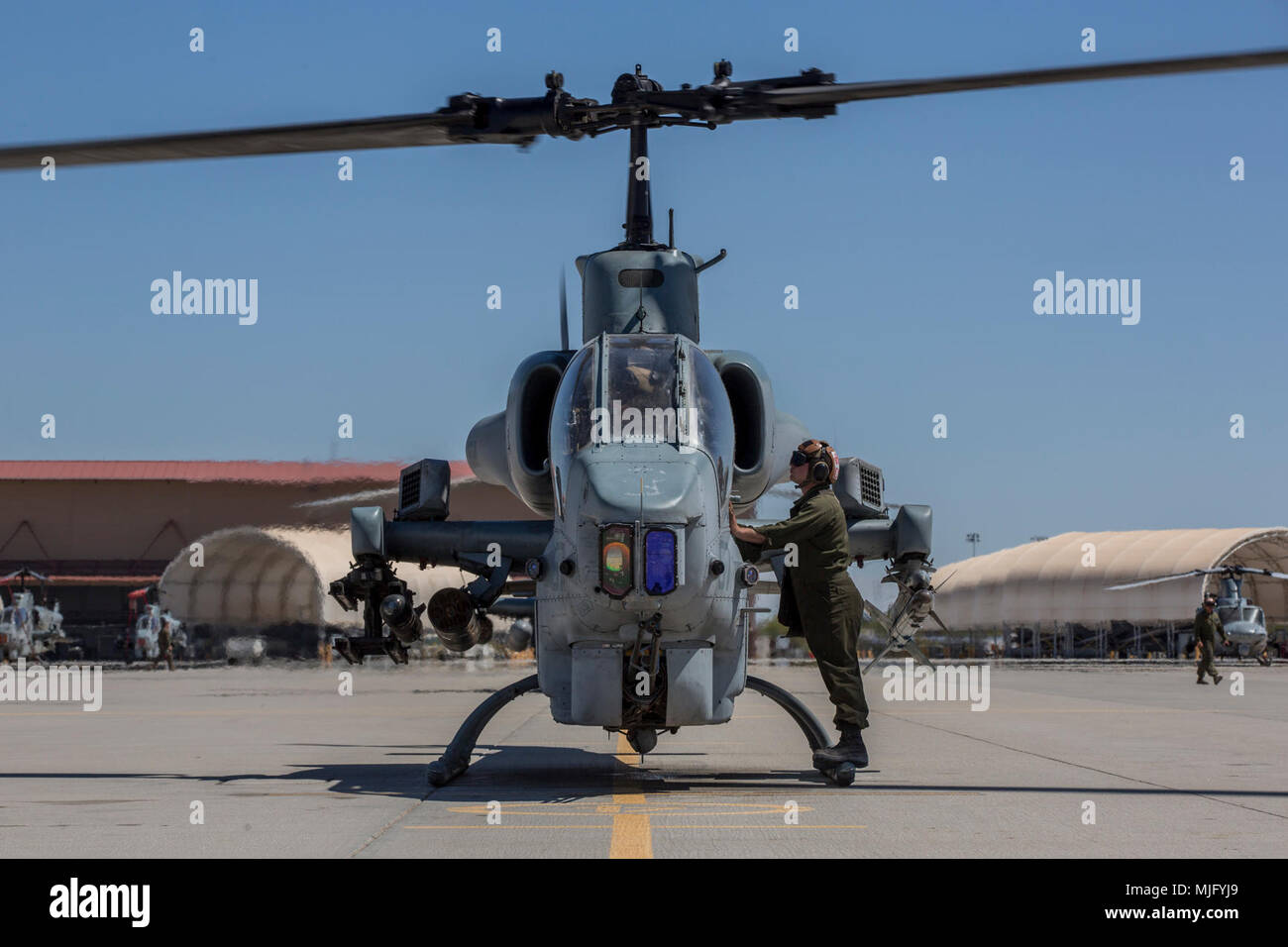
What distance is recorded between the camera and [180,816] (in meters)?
8.87

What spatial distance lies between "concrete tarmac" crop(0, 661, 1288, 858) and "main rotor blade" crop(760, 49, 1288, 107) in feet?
14.1

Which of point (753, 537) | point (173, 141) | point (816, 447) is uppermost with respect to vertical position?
point (173, 141)

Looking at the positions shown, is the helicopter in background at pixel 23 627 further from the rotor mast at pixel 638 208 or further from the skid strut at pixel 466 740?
the skid strut at pixel 466 740

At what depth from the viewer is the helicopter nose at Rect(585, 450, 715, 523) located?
362 inches

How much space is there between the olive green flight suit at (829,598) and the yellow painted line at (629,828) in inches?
64.7

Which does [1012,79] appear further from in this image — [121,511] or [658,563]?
[121,511]

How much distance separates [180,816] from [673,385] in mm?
4368

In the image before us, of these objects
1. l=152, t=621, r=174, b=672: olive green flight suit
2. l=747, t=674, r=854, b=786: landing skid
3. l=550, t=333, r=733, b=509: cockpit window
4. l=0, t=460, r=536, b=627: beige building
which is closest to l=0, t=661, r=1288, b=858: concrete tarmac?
l=747, t=674, r=854, b=786: landing skid

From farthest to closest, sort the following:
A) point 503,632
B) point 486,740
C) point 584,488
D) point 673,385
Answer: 1. point 503,632
2. point 486,740
3. point 673,385
4. point 584,488

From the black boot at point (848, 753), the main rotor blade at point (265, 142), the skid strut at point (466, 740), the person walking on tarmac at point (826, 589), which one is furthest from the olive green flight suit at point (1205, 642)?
the main rotor blade at point (265, 142)

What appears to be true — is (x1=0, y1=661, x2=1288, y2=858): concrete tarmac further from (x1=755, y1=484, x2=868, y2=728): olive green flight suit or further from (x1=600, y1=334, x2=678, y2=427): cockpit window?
(x1=600, y1=334, x2=678, y2=427): cockpit window
